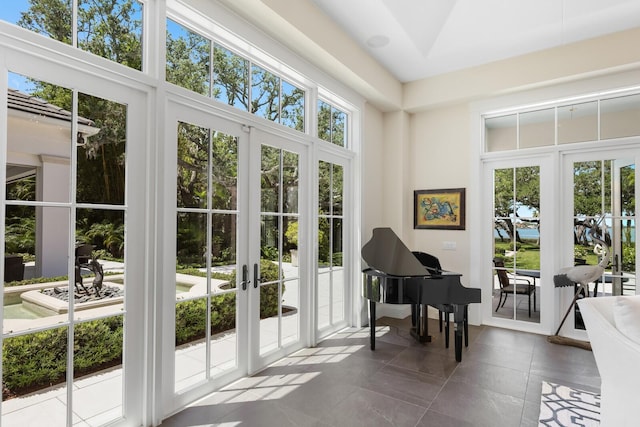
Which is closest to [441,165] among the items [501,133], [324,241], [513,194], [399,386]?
[501,133]

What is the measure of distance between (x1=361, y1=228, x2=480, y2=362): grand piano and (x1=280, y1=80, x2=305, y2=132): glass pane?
1417mm

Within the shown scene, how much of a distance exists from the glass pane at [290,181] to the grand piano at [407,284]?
94cm

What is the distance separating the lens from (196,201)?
103 inches

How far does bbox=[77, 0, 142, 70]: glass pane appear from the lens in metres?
2.00

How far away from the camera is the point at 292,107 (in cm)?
361

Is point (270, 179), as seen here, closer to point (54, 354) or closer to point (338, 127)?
point (338, 127)

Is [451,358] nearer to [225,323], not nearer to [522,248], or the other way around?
[522,248]

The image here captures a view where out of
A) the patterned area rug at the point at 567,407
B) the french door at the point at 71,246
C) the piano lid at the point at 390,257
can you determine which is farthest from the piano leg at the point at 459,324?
the french door at the point at 71,246

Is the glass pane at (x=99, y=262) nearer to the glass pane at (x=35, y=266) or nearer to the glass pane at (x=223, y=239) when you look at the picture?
the glass pane at (x=35, y=266)

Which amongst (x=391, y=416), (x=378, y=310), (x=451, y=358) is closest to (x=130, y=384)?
(x=391, y=416)

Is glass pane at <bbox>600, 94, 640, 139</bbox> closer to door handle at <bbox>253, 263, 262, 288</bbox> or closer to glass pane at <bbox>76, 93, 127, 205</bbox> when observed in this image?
door handle at <bbox>253, 263, 262, 288</bbox>

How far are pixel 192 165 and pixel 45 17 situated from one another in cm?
112

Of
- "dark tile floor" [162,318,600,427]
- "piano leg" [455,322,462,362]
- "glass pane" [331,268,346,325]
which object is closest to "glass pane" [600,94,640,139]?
"dark tile floor" [162,318,600,427]

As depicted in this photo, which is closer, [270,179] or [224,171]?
[224,171]
